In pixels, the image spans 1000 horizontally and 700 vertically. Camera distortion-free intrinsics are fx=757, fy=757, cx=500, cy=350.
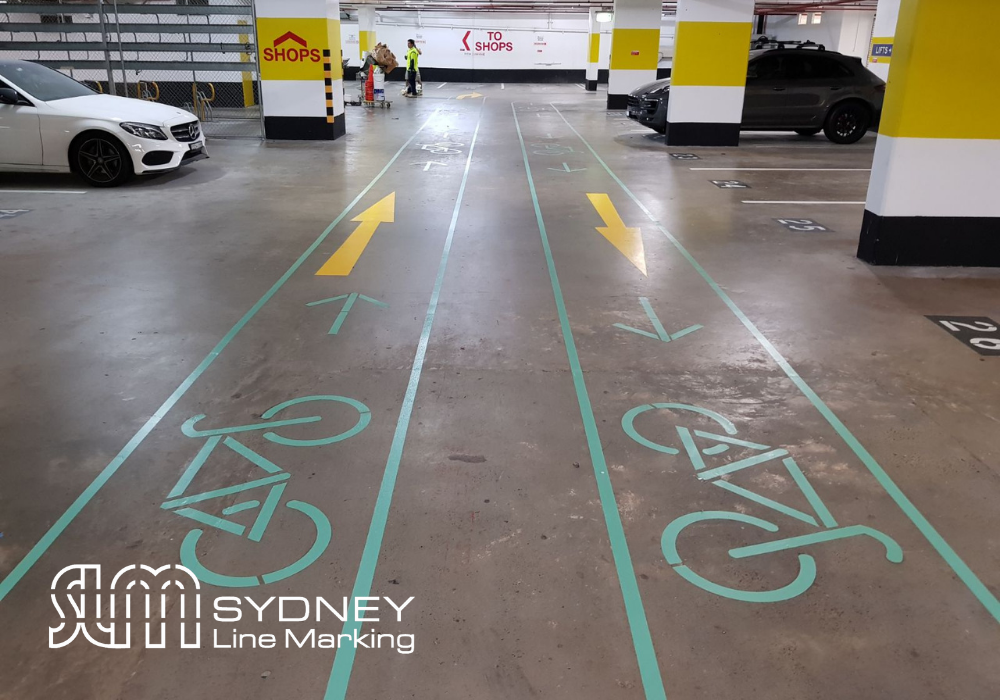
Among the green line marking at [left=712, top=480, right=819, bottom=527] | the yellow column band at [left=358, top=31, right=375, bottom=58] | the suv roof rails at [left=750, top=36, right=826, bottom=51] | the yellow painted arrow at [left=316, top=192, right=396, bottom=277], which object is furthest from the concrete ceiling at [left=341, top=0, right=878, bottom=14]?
the green line marking at [left=712, top=480, right=819, bottom=527]

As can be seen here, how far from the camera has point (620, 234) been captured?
8156 millimetres

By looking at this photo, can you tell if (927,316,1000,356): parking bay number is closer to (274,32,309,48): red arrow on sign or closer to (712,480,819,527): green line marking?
(712,480,819,527): green line marking

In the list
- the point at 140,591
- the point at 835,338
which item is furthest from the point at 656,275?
the point at 140,591

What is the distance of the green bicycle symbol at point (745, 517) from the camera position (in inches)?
116

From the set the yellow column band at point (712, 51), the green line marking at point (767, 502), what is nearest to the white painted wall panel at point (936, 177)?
the green line marking at point (767, 502)

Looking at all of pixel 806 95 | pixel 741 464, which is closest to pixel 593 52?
pixel 806 95

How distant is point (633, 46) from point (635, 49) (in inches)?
4.0

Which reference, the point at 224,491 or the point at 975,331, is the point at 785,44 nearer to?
the point at 975,331

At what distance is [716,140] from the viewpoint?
1485cm

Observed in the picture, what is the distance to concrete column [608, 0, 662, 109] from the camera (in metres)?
21.4

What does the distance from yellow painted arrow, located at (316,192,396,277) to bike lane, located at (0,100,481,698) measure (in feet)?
1.98

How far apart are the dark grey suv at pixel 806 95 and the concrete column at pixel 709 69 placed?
72cm

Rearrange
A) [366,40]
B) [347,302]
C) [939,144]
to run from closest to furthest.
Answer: [347,302] < [939,144] < [366,40]

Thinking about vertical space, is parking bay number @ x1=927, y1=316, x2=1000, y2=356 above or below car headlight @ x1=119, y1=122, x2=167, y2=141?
below
